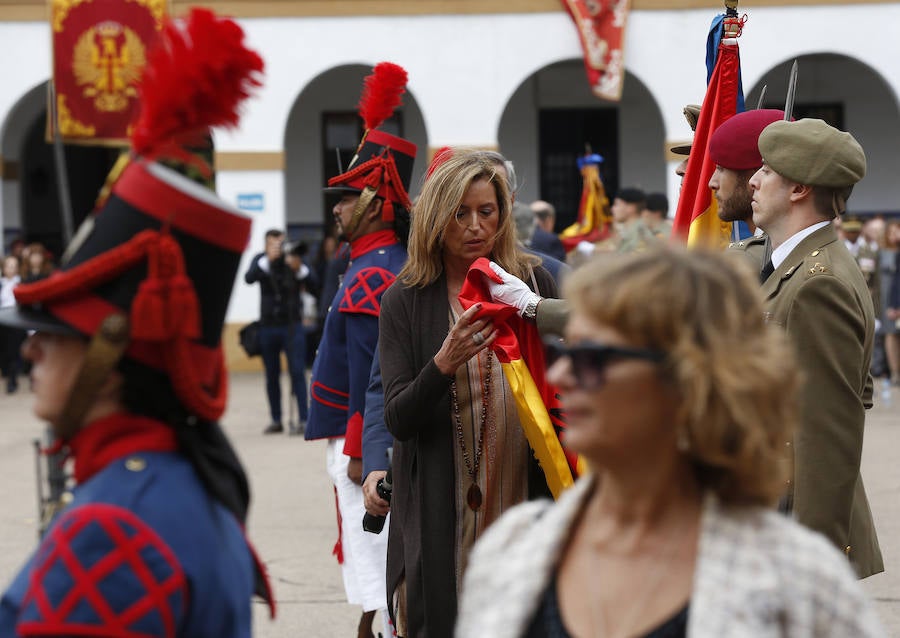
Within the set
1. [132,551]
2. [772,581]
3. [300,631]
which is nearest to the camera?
[772,581]

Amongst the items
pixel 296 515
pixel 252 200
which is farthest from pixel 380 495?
pixel 252 200

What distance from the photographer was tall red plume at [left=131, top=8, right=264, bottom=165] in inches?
83.0

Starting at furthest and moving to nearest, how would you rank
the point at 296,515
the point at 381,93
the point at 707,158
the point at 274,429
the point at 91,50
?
1. the point at 91,50
2. the point at 274,429
3. the point at 296,515
4. the point at 381,93
5. the point at 707,158

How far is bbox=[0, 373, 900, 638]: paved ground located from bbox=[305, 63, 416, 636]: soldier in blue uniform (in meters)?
1.05

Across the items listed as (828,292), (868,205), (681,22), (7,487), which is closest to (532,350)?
(828,292)

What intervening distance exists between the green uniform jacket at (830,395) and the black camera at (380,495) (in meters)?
1.21

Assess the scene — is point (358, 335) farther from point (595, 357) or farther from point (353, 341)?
point (595, 357)

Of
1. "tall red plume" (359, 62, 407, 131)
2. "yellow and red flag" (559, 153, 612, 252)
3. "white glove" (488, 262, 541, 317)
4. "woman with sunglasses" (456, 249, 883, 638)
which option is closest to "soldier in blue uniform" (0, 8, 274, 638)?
"woman with sunglasses" (456, 249, 883, 638)

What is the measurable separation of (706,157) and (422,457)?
1.45 meters

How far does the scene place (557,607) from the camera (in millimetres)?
1913

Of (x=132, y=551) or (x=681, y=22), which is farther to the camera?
(x=681, y=22)

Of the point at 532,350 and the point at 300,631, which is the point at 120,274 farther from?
the point at 300,631

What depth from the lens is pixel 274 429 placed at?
12.5 meters

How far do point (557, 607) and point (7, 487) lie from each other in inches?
338
